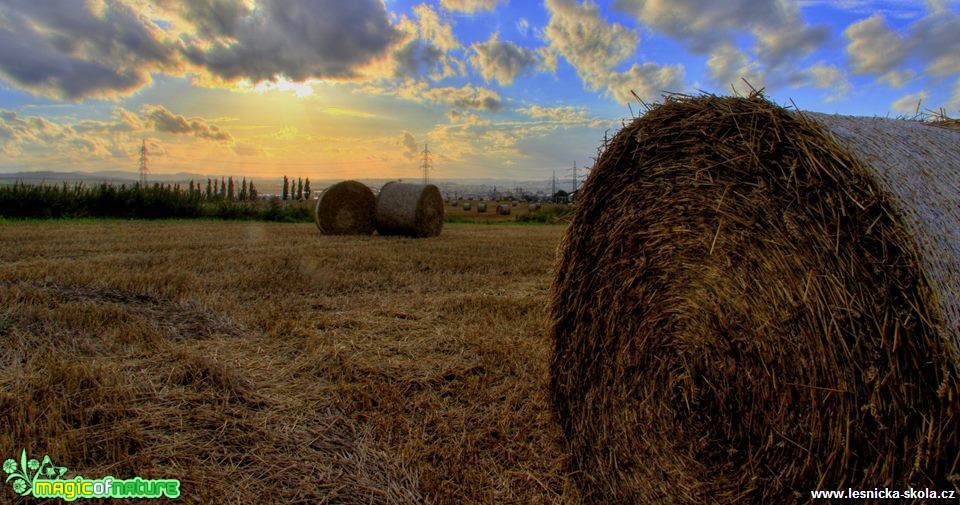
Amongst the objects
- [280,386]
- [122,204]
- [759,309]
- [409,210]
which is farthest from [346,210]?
[759,309]

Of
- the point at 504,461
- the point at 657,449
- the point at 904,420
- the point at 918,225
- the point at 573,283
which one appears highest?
the point at 918,225

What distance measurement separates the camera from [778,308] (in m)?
2.24

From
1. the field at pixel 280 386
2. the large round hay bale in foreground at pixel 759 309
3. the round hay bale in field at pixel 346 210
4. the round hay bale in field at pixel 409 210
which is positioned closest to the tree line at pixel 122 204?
the round hay bale in field at pixel 346 210

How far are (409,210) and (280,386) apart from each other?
437 inches

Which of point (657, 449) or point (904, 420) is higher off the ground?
point (904, 420)

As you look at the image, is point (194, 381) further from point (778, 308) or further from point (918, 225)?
point (918, 225)

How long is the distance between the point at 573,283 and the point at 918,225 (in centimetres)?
168

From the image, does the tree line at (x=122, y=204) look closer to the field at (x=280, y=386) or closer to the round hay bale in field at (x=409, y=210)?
the round hay bale in field at (x=409, y=210)

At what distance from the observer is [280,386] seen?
3672 mm

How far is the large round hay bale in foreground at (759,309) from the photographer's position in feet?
5.98

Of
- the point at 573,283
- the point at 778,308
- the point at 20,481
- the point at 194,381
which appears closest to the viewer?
the point at 778,308

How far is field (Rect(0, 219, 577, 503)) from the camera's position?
8.89 ft

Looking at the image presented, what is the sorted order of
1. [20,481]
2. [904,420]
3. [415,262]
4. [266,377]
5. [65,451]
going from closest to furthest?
1. [904,420]
2. [20,481]
3. [65,451]
4. [266,377]
5. [415,262]

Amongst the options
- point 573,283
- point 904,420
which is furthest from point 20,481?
point 904,420
